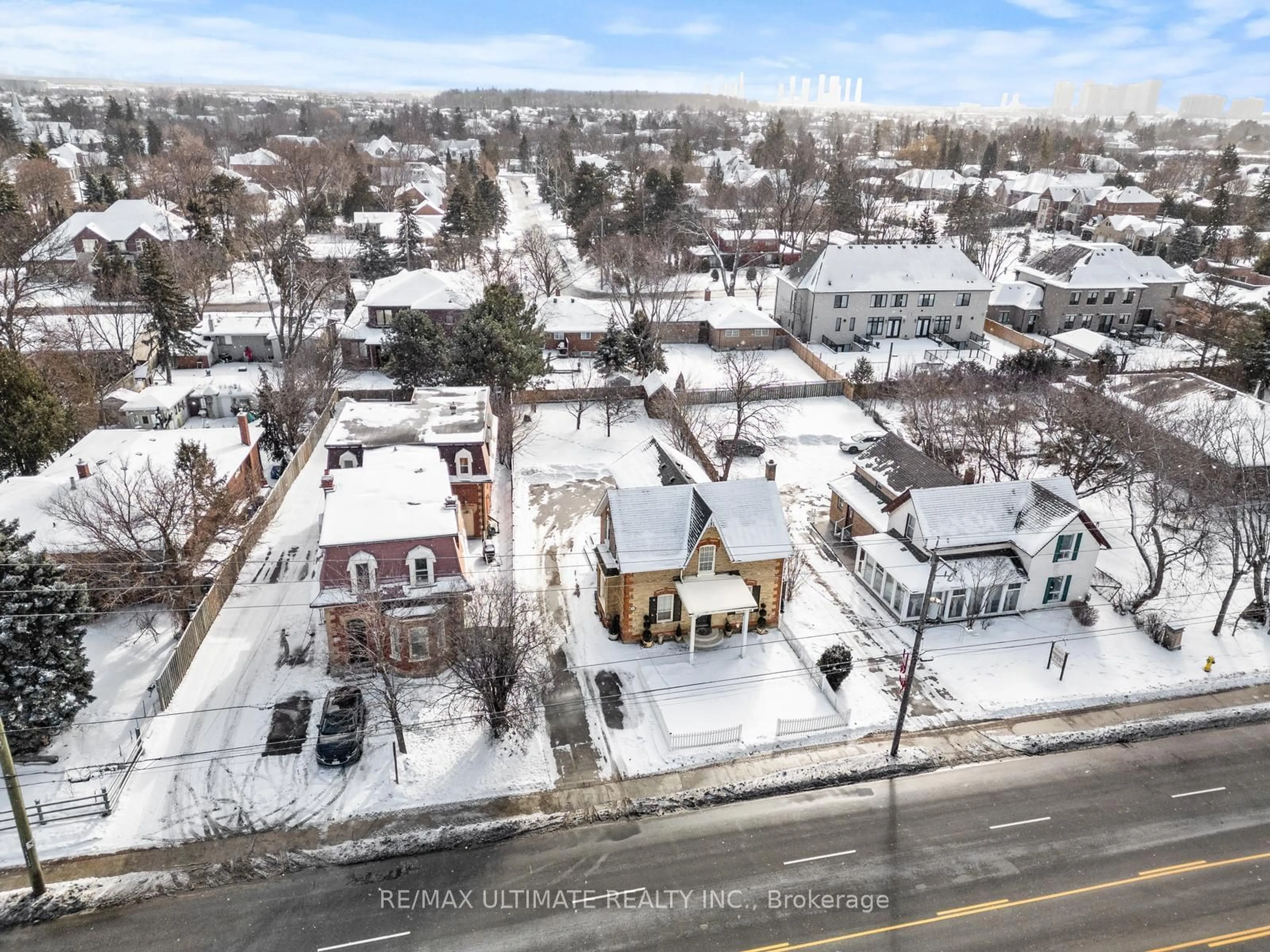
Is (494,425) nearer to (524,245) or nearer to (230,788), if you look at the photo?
(230,788)

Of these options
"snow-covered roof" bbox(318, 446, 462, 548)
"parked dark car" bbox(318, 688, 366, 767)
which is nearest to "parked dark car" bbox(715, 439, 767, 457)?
"snow-covered roof" bbox(318, 446, 462, 548)

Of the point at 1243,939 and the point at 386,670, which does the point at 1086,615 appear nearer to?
the point at 1243,939

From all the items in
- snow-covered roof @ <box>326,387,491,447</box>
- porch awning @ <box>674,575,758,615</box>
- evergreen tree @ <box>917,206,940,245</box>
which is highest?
evergreen tree @ <box>917,206,940,245</box>

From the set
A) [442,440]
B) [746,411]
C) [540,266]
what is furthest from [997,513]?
[540,266]

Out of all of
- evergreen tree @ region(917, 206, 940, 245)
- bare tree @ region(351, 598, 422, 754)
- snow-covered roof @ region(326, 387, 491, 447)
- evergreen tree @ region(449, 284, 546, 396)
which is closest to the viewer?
bare tree @ region(351, 598, 422, 754)

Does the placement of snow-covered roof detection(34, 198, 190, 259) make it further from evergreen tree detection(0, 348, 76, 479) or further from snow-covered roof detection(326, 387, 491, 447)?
snow-covered roof detection(326, 387, 491, 447)

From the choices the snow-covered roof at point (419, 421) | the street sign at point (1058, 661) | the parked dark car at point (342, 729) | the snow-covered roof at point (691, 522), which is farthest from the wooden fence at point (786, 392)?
the parked dark car at point (342, 729)

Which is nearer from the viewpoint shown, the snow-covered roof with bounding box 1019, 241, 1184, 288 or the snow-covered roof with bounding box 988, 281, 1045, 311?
the snow-covered roof with bounding box 1019, 241, 1184, 288
